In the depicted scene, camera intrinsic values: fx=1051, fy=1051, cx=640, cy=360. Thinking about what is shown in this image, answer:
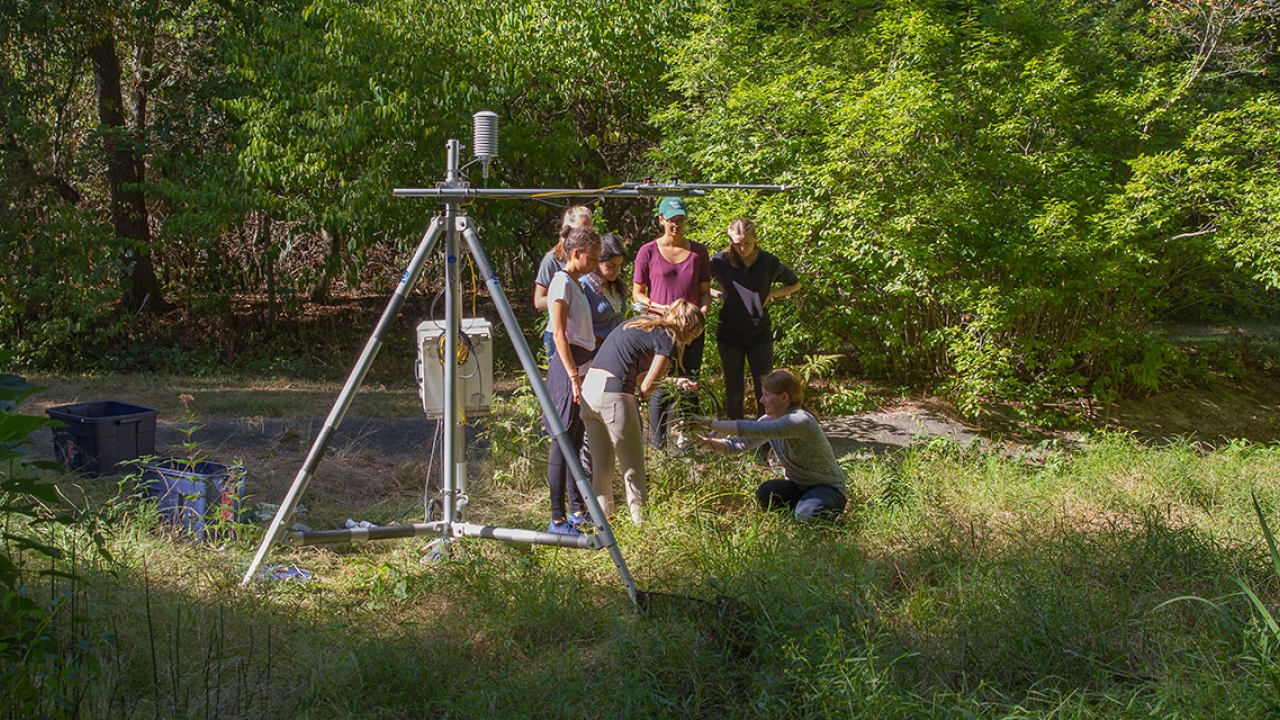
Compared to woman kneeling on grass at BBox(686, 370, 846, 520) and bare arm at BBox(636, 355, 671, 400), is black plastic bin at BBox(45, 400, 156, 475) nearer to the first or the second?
bare arm at BBox(636, 355, 671, 400)

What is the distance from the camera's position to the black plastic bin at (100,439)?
576 centimetres

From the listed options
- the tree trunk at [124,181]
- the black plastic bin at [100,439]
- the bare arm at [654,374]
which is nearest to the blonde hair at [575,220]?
the bare arm at [654,374]

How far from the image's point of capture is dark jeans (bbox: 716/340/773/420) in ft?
23.2

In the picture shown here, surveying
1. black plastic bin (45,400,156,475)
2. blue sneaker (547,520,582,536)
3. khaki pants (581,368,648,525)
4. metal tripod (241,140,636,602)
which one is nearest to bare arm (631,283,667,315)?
khaki pants (581,368,648,525)

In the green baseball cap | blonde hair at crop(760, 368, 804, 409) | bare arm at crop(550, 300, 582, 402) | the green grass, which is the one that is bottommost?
the green grass

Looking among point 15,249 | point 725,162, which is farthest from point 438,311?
point 725,162

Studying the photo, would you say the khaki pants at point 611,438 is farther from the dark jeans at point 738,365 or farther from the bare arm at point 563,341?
the dark jeans at point 738,365

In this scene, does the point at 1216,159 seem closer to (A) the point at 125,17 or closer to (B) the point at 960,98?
(B) the point at 960,98

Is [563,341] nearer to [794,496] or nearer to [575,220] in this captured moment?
[575,220]

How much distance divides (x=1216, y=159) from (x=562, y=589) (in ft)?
24.5

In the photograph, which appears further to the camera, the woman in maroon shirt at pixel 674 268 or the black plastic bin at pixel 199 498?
the woman in maroon shirt at pixel 674 268

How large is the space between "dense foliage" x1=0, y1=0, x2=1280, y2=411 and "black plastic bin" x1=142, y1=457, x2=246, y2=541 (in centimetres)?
463

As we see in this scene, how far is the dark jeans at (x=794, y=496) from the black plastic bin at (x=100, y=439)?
3.49 meters

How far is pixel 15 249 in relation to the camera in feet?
36.5
